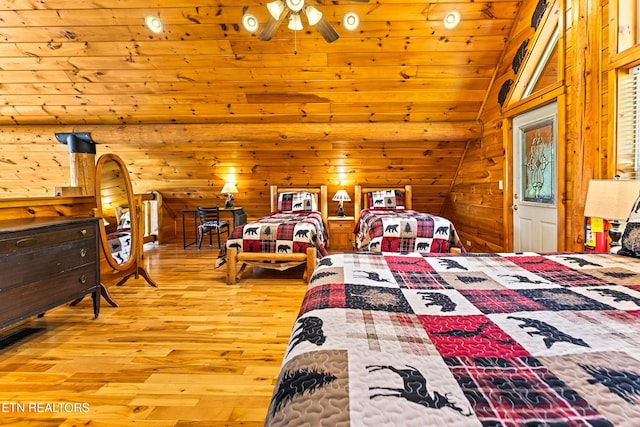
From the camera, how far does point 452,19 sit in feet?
10.7

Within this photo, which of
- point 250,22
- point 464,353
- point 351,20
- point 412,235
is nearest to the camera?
point 464,353

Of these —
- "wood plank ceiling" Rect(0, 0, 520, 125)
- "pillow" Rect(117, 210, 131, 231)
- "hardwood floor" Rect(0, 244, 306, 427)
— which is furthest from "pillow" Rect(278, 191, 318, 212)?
"pillow" Rect(117, 210, 131, 231)

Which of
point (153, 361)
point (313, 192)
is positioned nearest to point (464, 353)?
point (153, 361)

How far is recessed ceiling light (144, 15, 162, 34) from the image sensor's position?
11.1 feet

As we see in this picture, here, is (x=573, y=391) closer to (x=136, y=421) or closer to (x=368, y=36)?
(x=136, y=421)

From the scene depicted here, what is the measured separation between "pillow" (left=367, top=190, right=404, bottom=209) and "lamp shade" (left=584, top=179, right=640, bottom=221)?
3242mm

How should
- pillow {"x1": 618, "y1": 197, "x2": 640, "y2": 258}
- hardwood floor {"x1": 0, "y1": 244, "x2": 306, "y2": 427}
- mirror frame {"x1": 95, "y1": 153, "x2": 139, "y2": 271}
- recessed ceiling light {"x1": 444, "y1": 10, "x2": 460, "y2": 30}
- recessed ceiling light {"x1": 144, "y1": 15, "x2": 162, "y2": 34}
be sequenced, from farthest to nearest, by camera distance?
recessed ceiling light {"x1": 144, "y1": 15, "x2": 162, "y2": 34} → recessed ceiling light {"x1": 444, "y1": 10, "x2": 460, "y2": 30} → mirror frame {"x1": 95, "y1": 153, "x2": 139, "y2": 271} → pillow {"x1": 618, "y1": 197, "x2": 640, "y2": 258} → hardwood floor {"x1": 0, "y1": 244, "x2": 306, "y2": 427}

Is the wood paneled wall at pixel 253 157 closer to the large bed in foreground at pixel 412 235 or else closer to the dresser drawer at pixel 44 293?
the large bed in foreground at pixel 412 235

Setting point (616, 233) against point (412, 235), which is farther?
point (412, 235)

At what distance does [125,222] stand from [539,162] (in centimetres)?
414

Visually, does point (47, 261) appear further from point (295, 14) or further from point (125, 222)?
point (295, 14)

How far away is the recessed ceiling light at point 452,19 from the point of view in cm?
324

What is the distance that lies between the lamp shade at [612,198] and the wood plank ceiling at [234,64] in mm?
2343

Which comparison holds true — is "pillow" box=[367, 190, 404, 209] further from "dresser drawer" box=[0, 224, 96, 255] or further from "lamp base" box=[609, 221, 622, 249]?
"dresser drawer" box=[0, 224, 96, 255]
